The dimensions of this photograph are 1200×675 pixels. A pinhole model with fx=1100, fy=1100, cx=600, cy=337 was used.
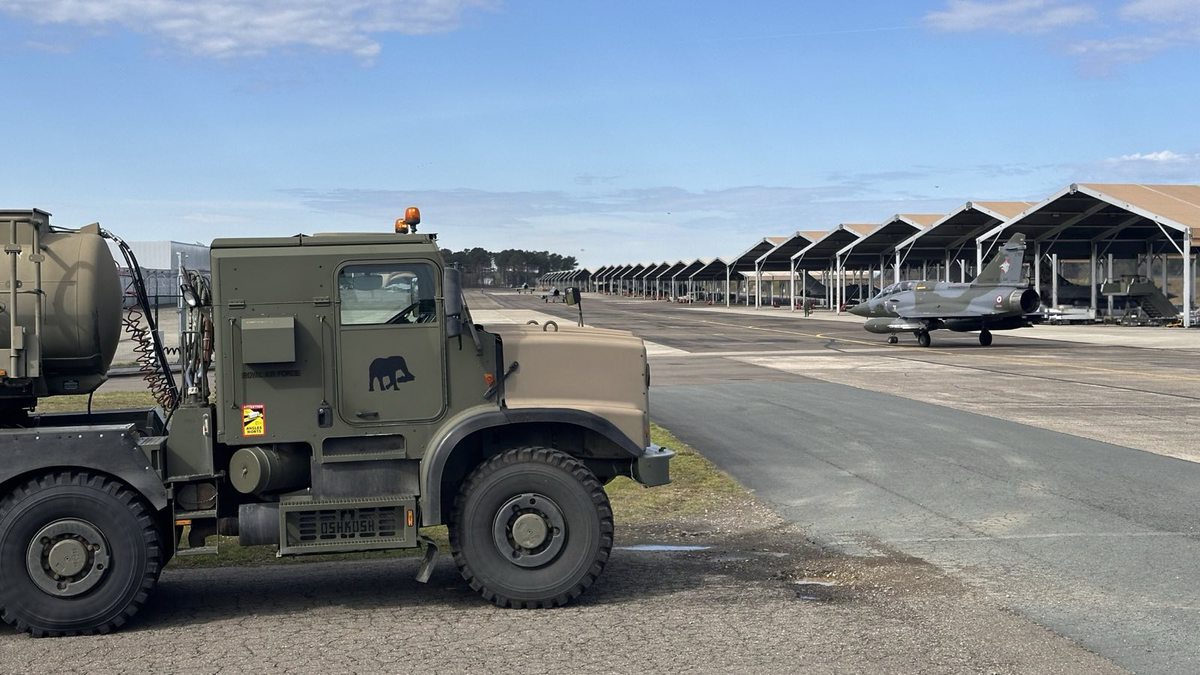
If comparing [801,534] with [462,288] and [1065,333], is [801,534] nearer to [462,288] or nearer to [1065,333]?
[462,288]

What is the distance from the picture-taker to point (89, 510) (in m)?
6.77

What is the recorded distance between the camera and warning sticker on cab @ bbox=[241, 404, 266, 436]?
7.04m

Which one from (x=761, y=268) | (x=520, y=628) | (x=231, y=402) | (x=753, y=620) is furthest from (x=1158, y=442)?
(x=761, y=268)

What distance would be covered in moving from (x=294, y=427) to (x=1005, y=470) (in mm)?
9288

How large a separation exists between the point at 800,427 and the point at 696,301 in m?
104

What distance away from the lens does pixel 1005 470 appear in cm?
1327

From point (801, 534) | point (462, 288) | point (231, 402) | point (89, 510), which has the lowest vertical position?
point (801, 534)

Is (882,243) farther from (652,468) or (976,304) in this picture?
(652,468)

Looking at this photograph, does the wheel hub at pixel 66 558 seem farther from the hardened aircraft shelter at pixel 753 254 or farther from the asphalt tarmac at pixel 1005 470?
the hardened aircraft shelter at pixel 753 254

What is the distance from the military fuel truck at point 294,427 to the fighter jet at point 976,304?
113 ft

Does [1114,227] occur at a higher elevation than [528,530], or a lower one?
higher

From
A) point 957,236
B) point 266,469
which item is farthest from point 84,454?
point 957,236

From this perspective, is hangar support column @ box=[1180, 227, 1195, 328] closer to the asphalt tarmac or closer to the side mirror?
the asphalt tarmac

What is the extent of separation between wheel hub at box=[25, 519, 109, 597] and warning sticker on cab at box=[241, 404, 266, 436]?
1.07m
